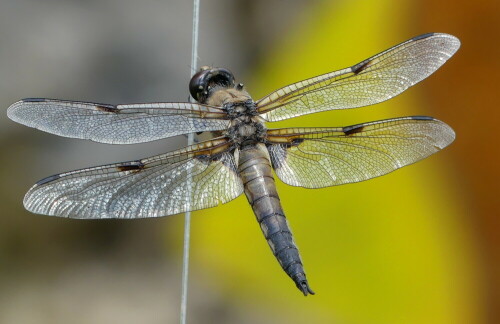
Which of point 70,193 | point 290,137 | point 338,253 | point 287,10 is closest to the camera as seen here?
point 70,193

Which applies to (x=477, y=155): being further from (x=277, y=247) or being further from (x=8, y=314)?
(x=8, y=314)

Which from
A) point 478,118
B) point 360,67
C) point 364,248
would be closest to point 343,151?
point 360,67

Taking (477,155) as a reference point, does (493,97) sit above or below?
above

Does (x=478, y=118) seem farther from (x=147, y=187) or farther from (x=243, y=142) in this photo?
(x=147, y=187)

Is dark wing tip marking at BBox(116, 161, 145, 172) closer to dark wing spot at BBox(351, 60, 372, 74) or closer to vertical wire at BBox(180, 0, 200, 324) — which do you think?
vertical wire at BBox(180, 0, 200, 324)

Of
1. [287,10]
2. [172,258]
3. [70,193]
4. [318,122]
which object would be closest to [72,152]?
[172,258]

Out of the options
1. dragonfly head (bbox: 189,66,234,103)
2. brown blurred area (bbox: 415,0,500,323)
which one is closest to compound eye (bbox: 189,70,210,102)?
dragonfly head (bbox: 189,66,234,103)

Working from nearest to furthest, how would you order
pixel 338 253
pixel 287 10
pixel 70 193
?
pixel 70 193
pixel 338 253
pixel 287 10
